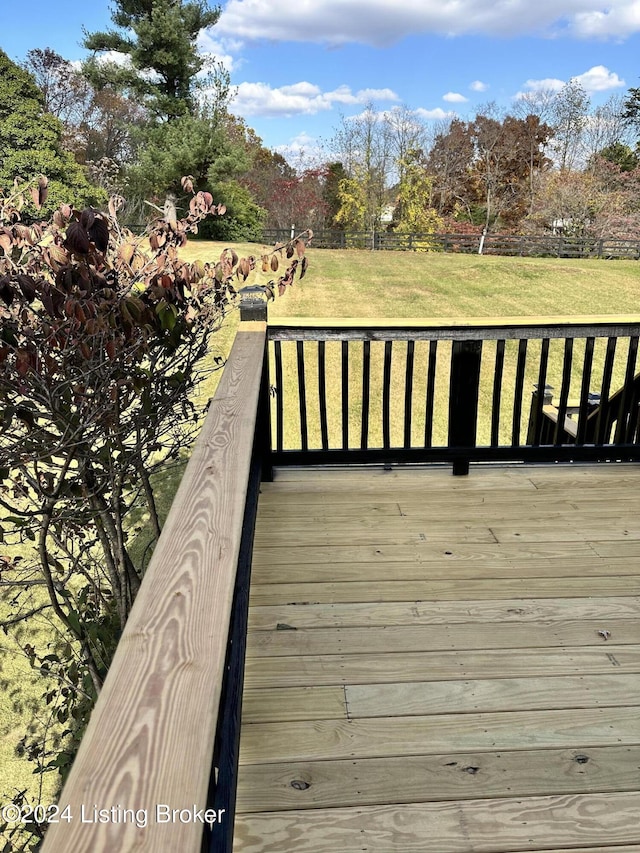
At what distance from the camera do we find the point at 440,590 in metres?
2.45

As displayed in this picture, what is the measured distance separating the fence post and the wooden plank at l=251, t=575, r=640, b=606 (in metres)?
0.98

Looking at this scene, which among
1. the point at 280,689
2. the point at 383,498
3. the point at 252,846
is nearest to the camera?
the point at 252,846

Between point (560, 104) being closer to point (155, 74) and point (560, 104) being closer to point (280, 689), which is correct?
point (155, 74)

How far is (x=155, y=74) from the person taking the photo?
19844 millimetres

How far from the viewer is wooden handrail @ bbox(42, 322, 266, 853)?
59 cm

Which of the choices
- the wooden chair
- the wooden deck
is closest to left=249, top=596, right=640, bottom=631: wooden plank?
the wooden deck

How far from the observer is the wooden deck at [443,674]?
152 cm

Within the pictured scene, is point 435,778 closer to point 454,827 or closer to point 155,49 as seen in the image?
point 454,827

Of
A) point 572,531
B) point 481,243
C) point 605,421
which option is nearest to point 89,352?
point 572,531

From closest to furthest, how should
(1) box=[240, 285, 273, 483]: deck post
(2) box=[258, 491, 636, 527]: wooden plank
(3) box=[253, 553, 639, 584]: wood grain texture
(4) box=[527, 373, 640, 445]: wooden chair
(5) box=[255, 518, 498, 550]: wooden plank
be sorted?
(3) box=[253, 553, 639, 584]: wood grain texture
(5) box=[255, 518, 498, 550]: wooden plank
(2) box=[258, 491, 636, 527]: wooden plank
(1) box=[240, 285, 273, 483]: deck post
(4) box=[527, 373, 640, 445]: wooden chair

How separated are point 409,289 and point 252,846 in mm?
15056

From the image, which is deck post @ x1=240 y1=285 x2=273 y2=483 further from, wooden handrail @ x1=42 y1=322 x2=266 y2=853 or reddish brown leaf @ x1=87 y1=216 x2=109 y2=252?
wooden handrail @ x1=42 y1=322 x2=266 y2=853

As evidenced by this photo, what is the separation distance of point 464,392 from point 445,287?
44.0 ft

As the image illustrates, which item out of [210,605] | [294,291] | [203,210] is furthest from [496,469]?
[294,291]
